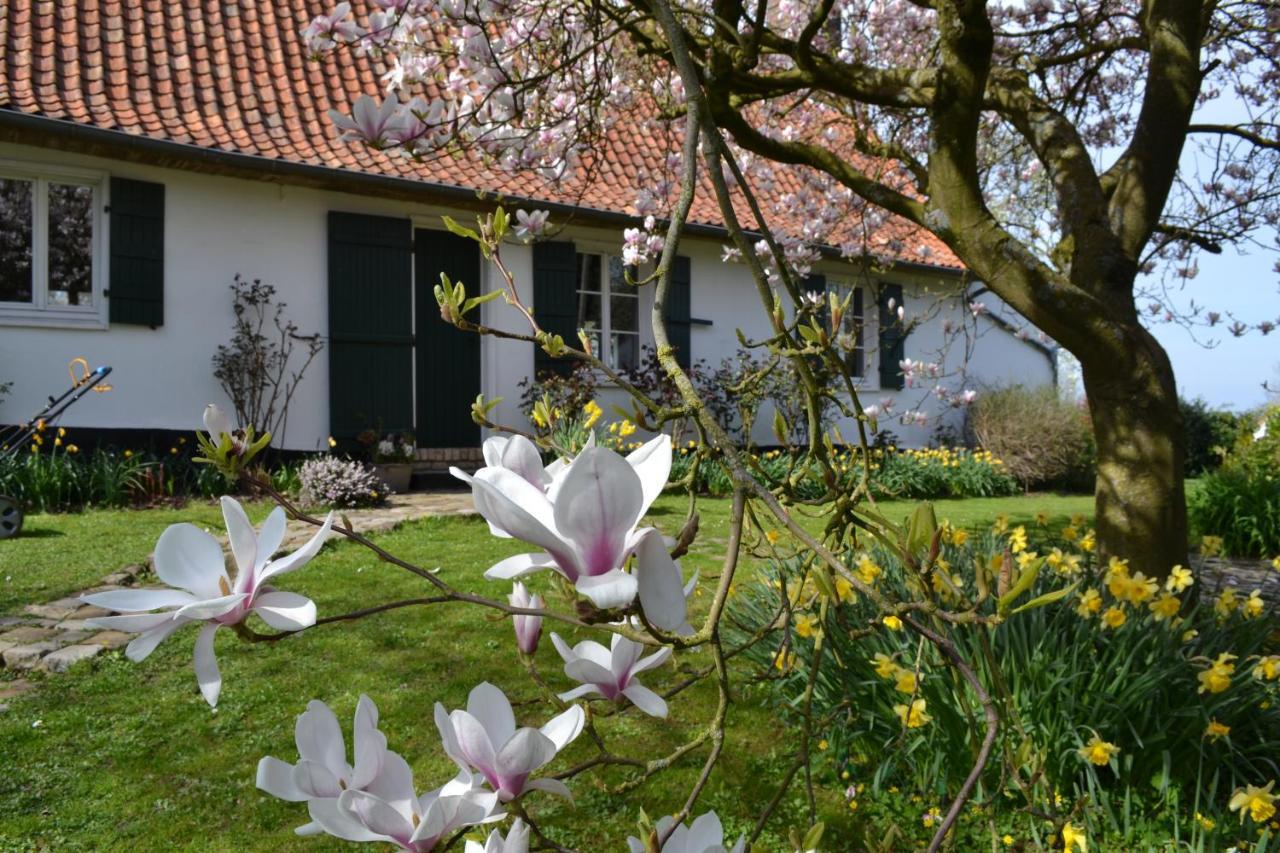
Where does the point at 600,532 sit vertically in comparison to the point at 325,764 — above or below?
above

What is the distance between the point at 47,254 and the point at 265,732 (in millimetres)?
6347


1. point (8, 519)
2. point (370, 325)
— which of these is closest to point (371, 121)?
point (8, 519)

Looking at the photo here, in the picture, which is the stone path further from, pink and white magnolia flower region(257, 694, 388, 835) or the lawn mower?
pink and white magnolia flower region(257, 694, 388, 835)

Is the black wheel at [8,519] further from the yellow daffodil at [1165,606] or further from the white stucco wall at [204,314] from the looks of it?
the yellow daffodil at [1165,606]

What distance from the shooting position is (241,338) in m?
7.85

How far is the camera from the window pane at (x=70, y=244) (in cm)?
736

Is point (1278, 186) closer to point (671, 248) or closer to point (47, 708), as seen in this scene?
point (671, 248)

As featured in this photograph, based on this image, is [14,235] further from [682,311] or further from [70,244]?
[682,311]

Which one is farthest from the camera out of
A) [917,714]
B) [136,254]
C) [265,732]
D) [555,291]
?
[555,291]

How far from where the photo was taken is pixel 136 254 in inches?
292

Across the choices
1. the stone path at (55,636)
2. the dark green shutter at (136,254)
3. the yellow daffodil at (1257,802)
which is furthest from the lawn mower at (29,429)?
the yellow daffodil at (1257,802)

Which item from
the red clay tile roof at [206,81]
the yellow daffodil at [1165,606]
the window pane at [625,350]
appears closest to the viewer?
the yellow daffodil at [1165,606]

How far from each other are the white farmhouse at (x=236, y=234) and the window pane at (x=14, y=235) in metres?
0.02

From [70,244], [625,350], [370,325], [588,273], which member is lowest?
[625,350]
